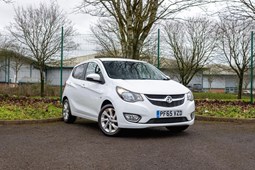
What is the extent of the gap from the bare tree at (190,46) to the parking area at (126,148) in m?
21.0

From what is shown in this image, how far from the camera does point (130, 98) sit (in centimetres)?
632

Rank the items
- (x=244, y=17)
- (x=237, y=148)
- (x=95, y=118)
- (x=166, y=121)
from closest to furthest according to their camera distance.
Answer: (x=237, y=148), (x=166, y=121), (x=95, y=118), (x=244, y=17)

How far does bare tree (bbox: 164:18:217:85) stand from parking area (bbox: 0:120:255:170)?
21.0 m

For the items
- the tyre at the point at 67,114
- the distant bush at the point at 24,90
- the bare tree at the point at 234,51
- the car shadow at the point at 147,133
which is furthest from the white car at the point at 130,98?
the bare tree at the point at 234,51

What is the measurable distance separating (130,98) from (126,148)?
1130 mm

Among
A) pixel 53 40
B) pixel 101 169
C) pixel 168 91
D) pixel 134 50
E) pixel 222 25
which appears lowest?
pixel 101 169

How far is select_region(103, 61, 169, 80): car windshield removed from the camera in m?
7.23

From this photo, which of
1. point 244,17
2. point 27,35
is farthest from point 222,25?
point 27,35

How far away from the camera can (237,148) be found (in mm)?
5555

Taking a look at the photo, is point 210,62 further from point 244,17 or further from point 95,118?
point 95,118

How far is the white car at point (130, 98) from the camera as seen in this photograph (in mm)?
6273

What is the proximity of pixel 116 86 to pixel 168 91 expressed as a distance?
103 cm

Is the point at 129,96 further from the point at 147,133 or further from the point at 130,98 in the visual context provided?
the point at 147,133

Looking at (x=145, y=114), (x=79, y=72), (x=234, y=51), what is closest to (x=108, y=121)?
(x=145, y=114)
